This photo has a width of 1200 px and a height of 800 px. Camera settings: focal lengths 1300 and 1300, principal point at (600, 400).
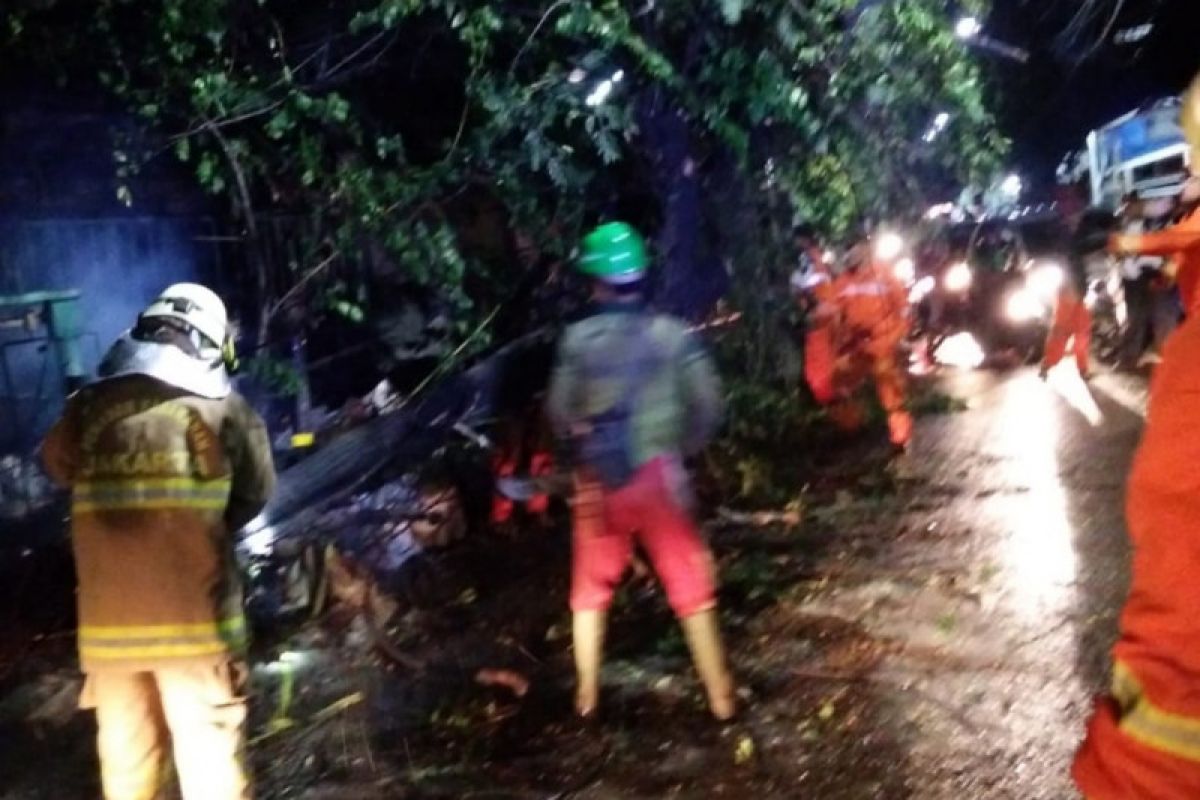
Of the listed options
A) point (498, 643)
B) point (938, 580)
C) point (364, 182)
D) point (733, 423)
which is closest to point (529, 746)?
point (498, 643)

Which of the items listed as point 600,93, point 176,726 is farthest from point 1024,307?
point 176,726

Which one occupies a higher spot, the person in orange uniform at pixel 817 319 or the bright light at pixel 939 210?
the bright light at pixel 939 210

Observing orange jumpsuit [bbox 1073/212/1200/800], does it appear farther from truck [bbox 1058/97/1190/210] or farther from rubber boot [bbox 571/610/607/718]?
truck [bbox 1058/97/1190/210]

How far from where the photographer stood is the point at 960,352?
14.6m

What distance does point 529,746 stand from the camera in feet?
16.5

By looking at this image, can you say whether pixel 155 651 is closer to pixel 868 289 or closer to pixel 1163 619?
pixel 1163 619

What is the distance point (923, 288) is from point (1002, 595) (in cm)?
898

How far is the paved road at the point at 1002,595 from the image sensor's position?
15.5 feet

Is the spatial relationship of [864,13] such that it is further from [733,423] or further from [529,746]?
[529,746]

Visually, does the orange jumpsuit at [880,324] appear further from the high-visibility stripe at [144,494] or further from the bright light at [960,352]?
the high-visibility stripe at [144,494]

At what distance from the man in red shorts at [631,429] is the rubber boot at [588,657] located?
70 mm

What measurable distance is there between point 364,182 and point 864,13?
4.77 meters

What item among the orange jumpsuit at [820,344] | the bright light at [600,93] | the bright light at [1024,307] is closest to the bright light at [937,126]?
the bright light at [1024,307]

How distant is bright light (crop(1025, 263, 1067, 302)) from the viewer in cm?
1404
